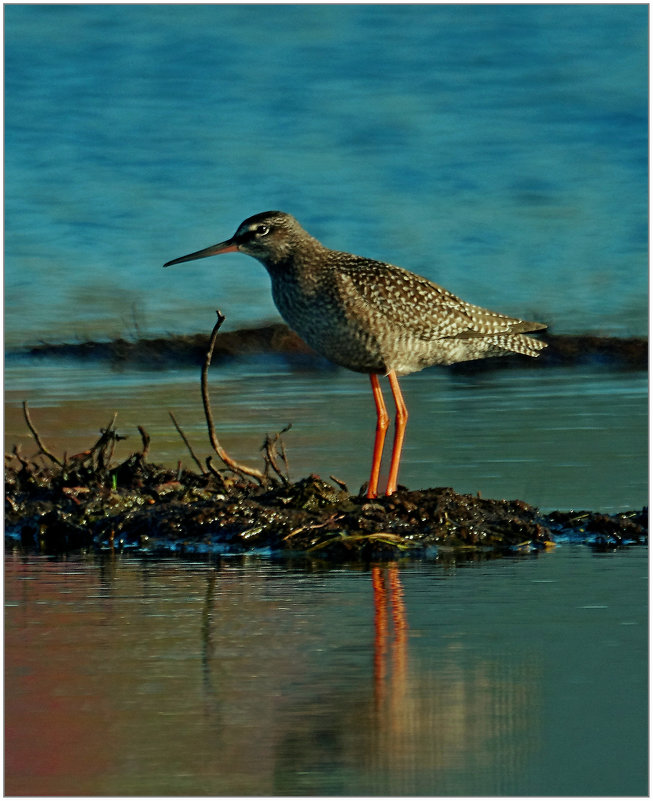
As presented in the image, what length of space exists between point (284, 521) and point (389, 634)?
7.15 ft

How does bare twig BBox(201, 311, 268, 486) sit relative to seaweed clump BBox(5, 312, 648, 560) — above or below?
above

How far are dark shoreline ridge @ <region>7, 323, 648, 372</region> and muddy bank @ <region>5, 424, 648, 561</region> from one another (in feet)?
22.7

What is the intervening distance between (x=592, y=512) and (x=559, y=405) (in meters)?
3.85

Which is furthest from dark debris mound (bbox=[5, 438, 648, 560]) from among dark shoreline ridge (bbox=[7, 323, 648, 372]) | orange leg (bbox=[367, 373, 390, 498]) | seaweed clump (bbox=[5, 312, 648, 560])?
dark shoreline ridge (bbox=[7, 323, 648, 372])

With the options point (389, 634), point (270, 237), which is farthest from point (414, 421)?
point (389, 634)

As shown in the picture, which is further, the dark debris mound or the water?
the dark debris mound

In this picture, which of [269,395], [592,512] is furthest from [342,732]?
[269,395]

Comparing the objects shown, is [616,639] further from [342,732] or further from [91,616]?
[91,616]

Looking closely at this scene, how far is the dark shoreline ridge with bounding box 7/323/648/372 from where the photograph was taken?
1605 centimetres

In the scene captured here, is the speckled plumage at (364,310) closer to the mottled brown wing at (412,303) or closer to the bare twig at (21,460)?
the mottled brown wing at (412,303)

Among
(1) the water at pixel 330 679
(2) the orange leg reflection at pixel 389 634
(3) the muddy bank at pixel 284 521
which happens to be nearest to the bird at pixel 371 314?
(3) the muddy bank at pixel 284 521

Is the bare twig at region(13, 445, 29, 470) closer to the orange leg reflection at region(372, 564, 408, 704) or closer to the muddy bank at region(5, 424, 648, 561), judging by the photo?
the muddy bank at region(5, 424, 648, 561)

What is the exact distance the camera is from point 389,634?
20.9 feet

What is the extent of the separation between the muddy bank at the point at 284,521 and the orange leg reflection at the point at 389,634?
0.60 m
